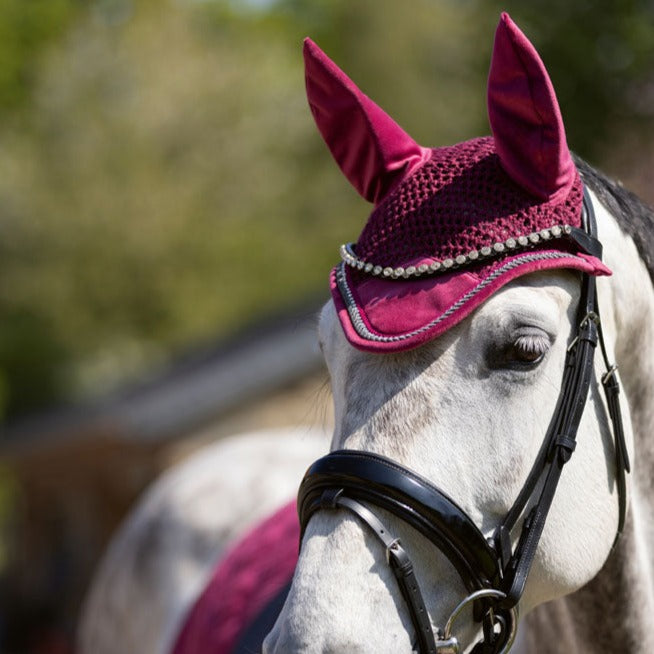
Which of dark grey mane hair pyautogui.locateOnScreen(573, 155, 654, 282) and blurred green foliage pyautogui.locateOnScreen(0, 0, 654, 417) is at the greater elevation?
blurred green foliage pyautogui.locateOnScreen(0, 0, 654, 417)

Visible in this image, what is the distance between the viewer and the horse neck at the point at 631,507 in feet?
7.50

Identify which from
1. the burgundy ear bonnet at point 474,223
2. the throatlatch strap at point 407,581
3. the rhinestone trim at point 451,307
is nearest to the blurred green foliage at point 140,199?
the burgundy ear bonnet at point 474,223

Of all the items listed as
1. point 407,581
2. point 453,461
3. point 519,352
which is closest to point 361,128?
point 519,352

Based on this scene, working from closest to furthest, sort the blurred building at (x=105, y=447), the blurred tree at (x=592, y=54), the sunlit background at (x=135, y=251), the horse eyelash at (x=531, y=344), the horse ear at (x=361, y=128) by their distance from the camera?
the horse eyelash at (x=531, y=344) < the horse ear at (x=361, y=128) < the blurred tree at (x=592, y=54) < the blurred building at (x=105, y=447) < the sunlit background at (x=135, y=251)

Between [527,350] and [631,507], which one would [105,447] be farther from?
[527,350]

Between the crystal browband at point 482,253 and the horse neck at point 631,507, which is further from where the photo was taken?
the horse neck at point 631,507

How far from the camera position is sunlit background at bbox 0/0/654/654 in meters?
12.2

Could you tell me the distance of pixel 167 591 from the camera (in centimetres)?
428

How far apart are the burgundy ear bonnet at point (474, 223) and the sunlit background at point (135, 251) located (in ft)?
28.1

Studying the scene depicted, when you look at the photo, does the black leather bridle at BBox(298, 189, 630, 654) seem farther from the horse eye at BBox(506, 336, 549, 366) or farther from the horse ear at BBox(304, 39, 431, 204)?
the horse ear at BBox(304, 39, 431, 204)

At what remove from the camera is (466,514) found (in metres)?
1.94

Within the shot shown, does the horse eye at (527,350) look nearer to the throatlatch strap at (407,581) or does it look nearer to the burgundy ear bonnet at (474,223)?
the burgundy ear bonnet at (474,223)

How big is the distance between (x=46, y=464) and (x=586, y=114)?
335 inches

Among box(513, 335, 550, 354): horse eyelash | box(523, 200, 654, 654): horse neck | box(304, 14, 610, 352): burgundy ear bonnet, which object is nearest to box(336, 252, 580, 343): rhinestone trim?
box(304, 14, 610, 352): burgundy ear bonnet
